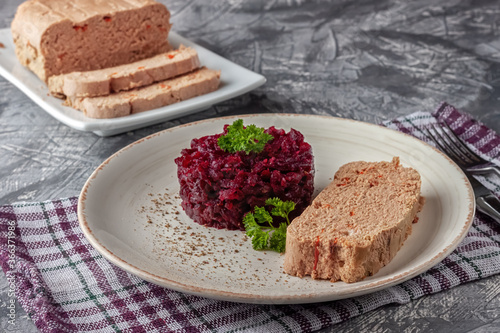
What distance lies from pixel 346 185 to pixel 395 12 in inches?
205

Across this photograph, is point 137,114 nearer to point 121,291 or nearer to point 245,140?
point 245,140

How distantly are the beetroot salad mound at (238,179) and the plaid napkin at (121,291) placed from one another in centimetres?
63

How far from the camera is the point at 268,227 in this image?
12.5 ft

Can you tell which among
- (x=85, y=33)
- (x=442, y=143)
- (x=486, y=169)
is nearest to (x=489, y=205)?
(x=486, y=169)

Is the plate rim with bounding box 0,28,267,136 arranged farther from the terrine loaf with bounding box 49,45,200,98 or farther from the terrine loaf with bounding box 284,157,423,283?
the terrine loaf with bounding box 284,157,423,283

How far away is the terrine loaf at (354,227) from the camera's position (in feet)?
10.5

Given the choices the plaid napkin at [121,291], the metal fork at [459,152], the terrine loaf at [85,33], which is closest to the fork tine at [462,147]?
the metal fork at [459,152]

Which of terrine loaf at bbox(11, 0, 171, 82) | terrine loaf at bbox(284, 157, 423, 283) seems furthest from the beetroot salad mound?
terrine loaf at bbox(11, 0, 171, 82)

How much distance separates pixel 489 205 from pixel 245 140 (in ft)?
5.25

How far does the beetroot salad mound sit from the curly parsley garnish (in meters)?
0.04

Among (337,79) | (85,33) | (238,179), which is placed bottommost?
(337,79)

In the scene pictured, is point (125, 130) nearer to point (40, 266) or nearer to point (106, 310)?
point (40, 266)

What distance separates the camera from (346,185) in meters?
3.86

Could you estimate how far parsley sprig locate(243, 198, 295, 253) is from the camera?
3.60 metres
